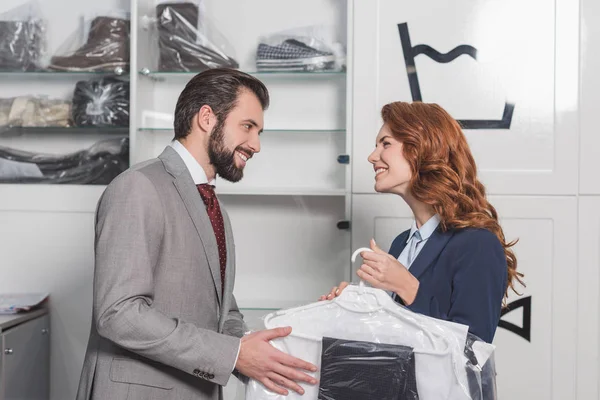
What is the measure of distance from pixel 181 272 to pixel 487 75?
1607 millimetres

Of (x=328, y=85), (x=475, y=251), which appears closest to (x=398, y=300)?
(x=475, y=251)

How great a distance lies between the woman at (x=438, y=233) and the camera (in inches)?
64.5

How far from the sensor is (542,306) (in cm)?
273

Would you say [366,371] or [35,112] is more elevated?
[35,112]

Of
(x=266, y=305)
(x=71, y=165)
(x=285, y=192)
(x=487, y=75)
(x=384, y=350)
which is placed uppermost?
(x=487, y=75)

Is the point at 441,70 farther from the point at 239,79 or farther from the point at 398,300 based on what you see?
the point at 398,300

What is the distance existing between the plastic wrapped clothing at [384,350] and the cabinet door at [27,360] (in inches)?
60.0

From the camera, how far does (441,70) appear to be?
279 cm

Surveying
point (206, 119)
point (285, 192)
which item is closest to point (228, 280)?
point (206, 119)

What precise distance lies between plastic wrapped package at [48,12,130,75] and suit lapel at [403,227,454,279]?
1753 millimetres

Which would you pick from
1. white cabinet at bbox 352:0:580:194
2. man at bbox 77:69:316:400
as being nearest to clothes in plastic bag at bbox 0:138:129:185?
white cabinet at bbox 352:0:580:194

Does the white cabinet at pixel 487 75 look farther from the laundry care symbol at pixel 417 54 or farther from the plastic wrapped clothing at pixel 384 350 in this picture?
the plastic wrapped clothing at pixel 384 350

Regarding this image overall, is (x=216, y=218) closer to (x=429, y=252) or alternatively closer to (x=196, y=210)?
(x=196, y=210)

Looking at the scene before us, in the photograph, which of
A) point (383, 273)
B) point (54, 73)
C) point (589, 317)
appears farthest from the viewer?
point (54, 73)
